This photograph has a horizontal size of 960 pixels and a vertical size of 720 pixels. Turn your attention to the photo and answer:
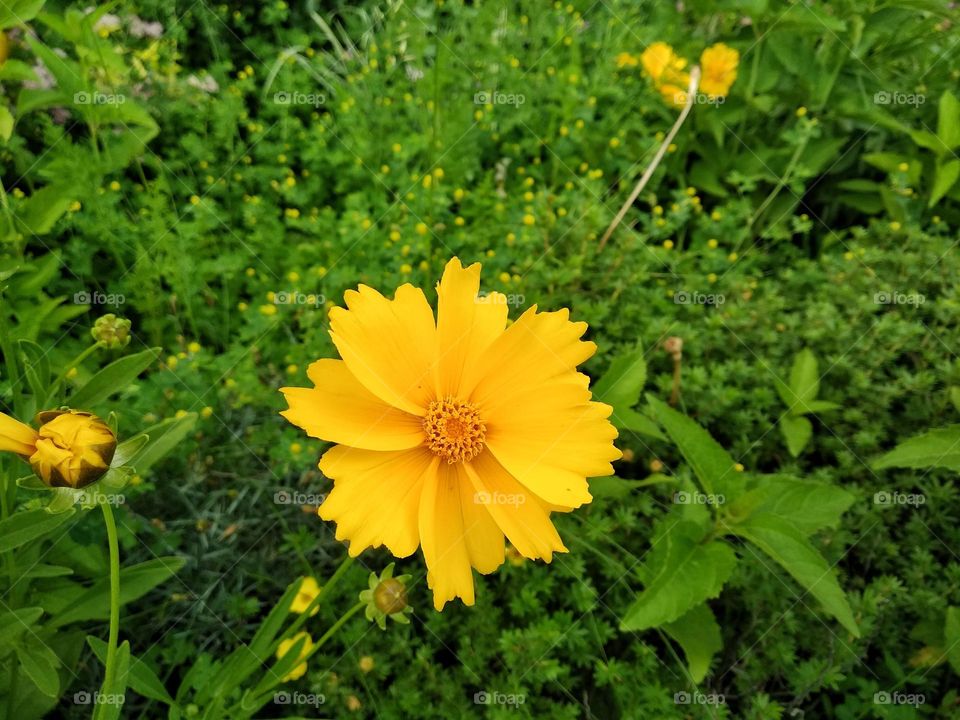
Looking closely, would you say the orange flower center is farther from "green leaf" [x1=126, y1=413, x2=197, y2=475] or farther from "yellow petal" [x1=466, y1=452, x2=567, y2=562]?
"green leaf" [x1=126, y1=413, x2=197, y2=475]

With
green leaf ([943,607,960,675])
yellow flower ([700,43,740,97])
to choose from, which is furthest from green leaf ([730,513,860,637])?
yellow flower ([700,43,740,97])

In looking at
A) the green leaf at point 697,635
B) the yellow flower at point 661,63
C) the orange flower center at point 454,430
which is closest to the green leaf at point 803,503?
the green leaf at point 697,635

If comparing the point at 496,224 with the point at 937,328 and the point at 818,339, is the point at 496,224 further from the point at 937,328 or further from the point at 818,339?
the point at 937,328

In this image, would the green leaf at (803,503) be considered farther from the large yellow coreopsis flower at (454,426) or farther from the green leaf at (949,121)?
the green leaf at (949,121)

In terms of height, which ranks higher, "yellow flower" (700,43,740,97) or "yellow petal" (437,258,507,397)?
"yellow flower" (700,43,740,97)

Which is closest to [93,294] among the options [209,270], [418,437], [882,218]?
[209,270]
